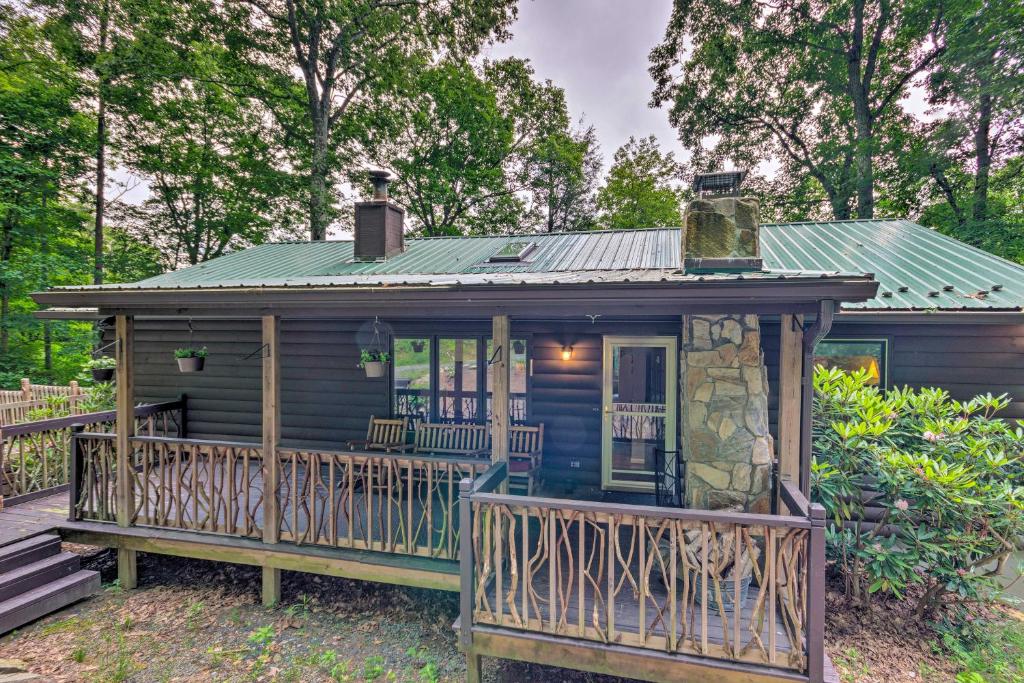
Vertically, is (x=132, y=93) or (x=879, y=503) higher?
(x=132, y=93)

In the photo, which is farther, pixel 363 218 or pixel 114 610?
pixel 363 218

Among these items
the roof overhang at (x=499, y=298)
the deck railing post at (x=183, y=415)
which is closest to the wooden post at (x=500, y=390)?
the roof overhang at (x=499, y=298)

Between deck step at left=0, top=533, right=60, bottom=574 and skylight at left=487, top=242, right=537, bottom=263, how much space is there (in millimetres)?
5611

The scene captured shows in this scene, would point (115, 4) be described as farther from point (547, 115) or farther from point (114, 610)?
point (114, 610)

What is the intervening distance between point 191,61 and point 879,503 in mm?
18103

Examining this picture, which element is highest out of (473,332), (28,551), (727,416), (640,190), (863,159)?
(640,190)

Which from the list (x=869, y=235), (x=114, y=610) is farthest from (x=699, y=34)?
(x=114, y=610)

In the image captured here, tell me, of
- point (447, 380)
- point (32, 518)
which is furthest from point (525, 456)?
point (32, 518)

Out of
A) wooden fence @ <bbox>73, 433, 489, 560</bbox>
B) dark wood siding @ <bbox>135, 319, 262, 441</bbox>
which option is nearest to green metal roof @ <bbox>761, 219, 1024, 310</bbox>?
wooden fence @ <bbox>73, 433, 489, 560</bbox>

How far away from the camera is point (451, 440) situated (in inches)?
244

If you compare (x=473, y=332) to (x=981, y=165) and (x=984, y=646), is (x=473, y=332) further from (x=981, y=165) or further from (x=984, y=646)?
(x=981, y=165)

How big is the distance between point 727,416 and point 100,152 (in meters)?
19.3

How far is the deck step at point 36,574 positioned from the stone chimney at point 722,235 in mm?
6427

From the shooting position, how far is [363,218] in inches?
275
